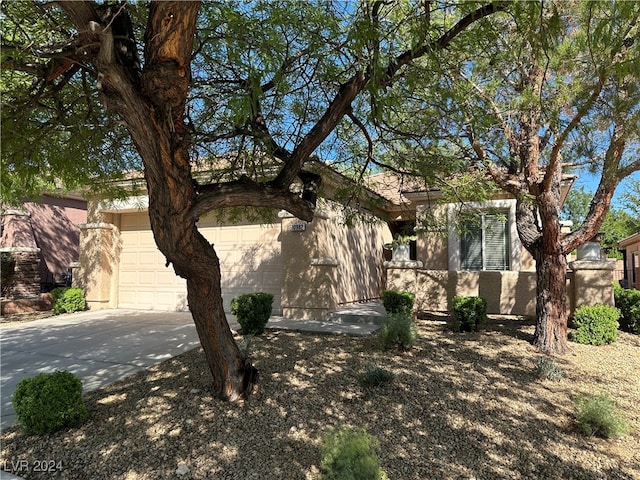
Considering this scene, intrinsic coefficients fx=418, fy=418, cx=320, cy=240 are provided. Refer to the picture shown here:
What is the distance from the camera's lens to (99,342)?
24.6 feet

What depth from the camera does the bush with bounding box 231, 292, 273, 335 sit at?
298 inches

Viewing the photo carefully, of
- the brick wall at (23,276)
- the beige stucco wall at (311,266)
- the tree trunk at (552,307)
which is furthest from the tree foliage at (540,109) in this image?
the brick wall at (23,276)

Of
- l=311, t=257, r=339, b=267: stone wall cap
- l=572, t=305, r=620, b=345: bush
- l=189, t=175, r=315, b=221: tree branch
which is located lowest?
A: l=572, t=305, r=620, b=345: bush

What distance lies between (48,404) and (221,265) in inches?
269

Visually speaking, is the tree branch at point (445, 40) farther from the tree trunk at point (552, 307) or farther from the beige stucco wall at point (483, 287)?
the beige stucco wall at point (483, 287)

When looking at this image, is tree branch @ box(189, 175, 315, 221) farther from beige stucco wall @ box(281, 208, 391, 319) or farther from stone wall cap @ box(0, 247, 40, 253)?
stone wall cap @ box(0, 247, 40, 253)

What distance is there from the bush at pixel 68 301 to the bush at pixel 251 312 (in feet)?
19.9

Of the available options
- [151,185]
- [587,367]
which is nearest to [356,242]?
[587,367]

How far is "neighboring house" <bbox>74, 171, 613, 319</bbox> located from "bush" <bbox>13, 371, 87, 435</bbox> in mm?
5601

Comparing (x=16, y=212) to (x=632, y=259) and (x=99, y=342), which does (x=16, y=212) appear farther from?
(x=632, y=259)

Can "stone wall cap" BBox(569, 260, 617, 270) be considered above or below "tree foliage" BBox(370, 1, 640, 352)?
below

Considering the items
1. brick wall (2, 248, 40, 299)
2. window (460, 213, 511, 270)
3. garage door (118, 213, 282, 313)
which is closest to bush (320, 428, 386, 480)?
garage door (118, 213, 282, 313)

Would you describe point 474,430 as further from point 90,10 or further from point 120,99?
point 90,10

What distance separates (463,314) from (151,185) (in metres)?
6.64
